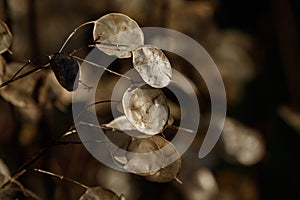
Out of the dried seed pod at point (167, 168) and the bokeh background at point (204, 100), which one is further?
the bokeh background at point (204, 100)

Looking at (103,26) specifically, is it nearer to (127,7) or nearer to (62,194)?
(62,194)

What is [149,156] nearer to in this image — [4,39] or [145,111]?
[145,111]

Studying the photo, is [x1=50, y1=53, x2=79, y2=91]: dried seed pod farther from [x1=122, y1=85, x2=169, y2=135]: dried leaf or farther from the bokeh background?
the bokeh background

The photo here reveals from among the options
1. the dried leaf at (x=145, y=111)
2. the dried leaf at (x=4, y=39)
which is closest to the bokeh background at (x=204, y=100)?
the dried leaf at (x=4, y=39)

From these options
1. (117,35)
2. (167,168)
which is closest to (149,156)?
(167,168)

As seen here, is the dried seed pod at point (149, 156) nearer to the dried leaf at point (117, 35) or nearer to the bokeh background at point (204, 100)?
the dried leaf at point (117, 35)

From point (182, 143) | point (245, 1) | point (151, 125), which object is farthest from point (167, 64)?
point (245, 1)

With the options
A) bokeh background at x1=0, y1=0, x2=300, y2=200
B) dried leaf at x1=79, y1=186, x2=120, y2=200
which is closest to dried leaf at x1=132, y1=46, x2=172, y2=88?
dried leaf at x1=79, y1=186, x2=120, y2=200
